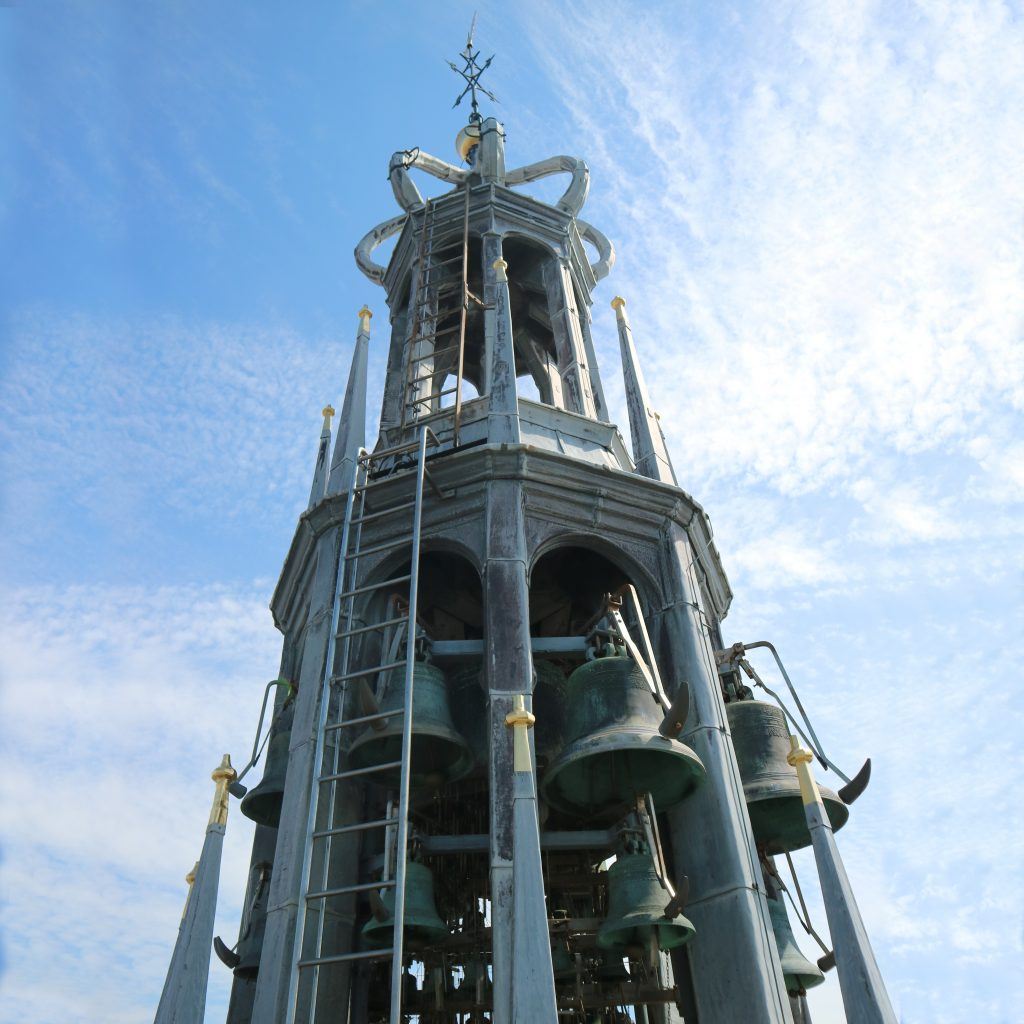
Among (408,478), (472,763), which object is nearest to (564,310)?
(408,478)

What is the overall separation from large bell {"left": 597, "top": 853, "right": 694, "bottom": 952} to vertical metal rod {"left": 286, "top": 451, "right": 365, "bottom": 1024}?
296 cm

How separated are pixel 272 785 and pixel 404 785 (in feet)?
11.3

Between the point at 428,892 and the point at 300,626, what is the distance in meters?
4.87

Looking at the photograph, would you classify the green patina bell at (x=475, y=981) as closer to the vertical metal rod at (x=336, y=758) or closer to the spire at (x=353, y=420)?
the vertical metal rod at (x=336, y=758)

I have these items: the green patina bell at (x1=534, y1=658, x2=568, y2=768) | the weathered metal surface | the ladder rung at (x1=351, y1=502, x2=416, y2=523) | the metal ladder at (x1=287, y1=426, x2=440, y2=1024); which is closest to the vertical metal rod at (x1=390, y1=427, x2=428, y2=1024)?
the metal ladder at (x1=287, y1=426, x2=440, y2=1024)

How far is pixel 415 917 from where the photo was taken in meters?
10.2

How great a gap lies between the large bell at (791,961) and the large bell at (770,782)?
86 cm

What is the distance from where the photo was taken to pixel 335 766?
442 inches

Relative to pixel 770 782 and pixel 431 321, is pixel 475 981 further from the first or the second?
pixel 431 321

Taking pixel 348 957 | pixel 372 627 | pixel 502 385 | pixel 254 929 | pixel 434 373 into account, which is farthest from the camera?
pixel 434 373

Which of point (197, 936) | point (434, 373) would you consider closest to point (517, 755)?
point (197, 936)

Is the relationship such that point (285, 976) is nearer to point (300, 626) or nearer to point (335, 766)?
point (335, 766)

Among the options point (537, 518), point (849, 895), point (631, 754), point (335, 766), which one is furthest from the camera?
point (537, 518)

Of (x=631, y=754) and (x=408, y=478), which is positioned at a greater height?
(x=408, y=478)
